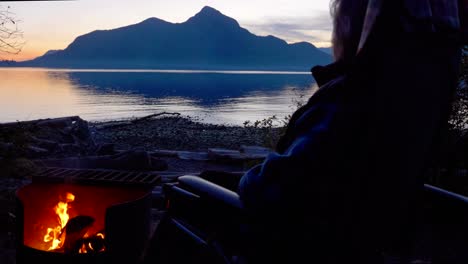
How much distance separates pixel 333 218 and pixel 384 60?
581 millimetres

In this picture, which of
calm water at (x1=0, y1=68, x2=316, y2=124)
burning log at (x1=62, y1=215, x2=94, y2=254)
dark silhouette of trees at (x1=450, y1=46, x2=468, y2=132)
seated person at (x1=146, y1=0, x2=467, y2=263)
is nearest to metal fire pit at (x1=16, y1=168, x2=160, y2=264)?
burning log at (x1=62, y1=215, x2=94, y2=254)

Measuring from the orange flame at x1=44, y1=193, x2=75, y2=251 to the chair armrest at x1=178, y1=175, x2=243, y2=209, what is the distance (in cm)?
95

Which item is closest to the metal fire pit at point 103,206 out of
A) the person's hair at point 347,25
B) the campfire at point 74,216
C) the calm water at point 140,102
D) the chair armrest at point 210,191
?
the campfire at point 74,216

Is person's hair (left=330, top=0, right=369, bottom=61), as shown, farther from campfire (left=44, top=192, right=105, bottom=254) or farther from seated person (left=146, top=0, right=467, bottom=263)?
campfire (left=44, top=192, right=105, bottom=254)

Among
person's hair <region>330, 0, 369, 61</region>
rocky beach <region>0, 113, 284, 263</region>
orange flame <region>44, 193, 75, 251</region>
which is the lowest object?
rocky beach <region>0, 113, 284, 263</region>

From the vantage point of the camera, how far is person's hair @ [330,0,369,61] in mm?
1663

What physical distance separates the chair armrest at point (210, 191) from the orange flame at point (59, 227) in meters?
0.95

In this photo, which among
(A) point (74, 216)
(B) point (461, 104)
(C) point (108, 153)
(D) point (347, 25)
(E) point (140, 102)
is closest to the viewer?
(D) point (347, 25)

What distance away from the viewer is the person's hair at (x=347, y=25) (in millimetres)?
1663

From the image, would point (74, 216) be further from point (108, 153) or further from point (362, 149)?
point (108, 153)

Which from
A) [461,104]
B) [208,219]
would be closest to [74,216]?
[208,219]

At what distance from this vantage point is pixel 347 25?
5.52ft

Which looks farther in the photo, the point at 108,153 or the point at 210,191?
the point at 108,153

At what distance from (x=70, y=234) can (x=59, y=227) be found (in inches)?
10.4
